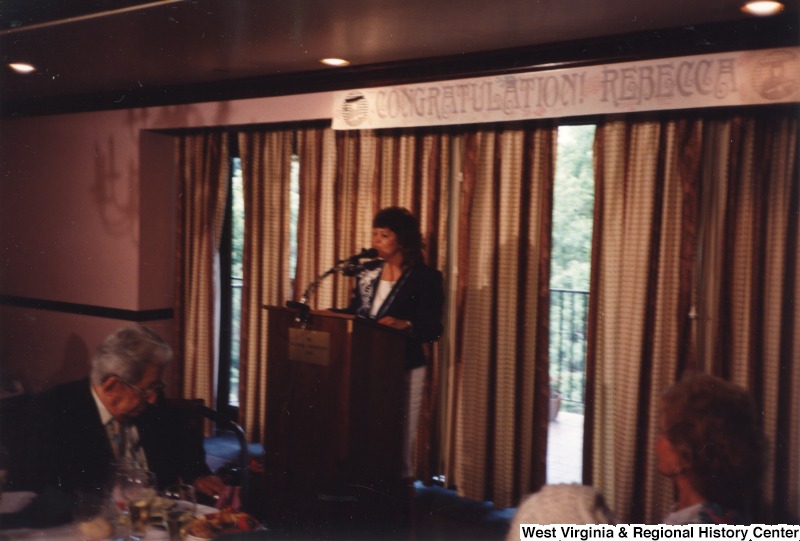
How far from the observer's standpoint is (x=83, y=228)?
556cm

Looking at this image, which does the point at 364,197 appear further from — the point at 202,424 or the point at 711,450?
the point at 711,450

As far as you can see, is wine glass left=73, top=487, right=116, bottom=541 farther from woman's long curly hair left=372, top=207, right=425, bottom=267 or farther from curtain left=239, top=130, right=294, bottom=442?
curtain left=239, top=130, right=294, bottom=442

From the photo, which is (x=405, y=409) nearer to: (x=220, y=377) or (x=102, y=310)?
(x=220, y=377)

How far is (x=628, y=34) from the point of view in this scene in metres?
3.06

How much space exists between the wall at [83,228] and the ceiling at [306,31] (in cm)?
79

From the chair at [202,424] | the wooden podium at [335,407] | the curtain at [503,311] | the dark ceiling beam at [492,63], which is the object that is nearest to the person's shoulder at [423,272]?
the curtain at [503,311]

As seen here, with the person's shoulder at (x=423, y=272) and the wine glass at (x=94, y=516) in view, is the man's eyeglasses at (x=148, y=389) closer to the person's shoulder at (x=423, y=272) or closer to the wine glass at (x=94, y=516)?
the wine glass at (x=94, y=516)

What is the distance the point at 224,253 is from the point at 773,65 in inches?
152

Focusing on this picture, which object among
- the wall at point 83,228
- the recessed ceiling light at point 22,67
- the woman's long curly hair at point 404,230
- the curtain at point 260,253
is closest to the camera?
the woman's long curly hair at point 404,230

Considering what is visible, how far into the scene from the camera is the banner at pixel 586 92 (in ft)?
9.18

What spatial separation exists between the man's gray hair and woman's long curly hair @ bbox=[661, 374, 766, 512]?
1445 millimetres

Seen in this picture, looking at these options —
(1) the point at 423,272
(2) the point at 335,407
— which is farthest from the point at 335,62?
(2) the point at 335,407

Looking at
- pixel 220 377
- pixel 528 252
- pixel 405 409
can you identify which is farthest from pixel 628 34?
pixel 220 377

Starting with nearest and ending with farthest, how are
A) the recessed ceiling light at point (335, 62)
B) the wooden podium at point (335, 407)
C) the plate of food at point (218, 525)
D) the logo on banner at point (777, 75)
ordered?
the plate of food at point (218, 525) < the logo on banner at point (777, 75) < the wooden podium at point (335, 407) < the recessed ceiling light at point (335, 62)
